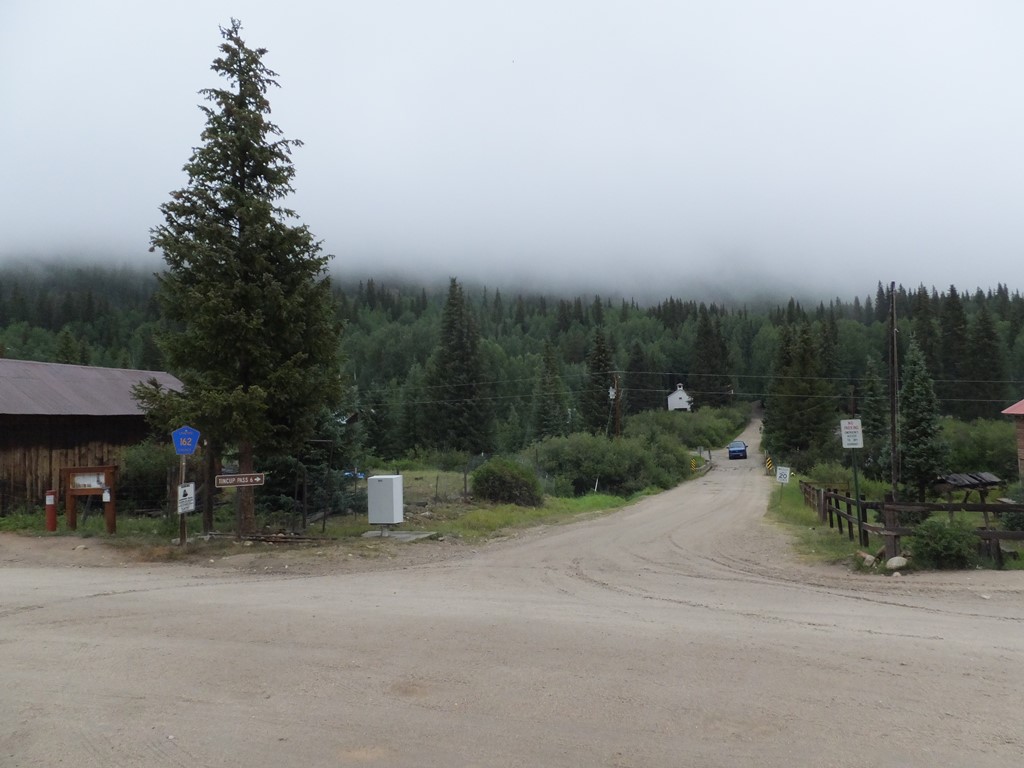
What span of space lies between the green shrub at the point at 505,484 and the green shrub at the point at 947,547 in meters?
18.5

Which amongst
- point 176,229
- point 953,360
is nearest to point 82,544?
point 176,229

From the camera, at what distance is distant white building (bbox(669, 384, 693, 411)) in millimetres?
127938

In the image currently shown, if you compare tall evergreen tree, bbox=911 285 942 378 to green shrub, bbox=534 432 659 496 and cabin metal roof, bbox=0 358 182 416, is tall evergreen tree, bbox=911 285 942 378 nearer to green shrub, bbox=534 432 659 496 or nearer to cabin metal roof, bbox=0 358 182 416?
green shrub, bbox=534 432 659 496

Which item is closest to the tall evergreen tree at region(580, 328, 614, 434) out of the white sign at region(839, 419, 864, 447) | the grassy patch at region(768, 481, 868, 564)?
the grassy patch at region(768, 481, 868, 564)

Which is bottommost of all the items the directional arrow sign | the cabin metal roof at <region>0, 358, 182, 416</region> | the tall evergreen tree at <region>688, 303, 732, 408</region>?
the directional arrow sign

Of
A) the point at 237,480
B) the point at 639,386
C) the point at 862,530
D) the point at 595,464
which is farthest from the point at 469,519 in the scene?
the point at 639,386

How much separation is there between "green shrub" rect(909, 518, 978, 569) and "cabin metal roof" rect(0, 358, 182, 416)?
2203 cm

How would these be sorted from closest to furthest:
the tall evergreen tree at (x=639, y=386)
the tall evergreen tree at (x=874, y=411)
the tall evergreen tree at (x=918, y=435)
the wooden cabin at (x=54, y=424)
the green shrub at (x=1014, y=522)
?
the green shrub at (x=1014, y=522), the wooden cabin at (x=54, y=424), the tall evergreen tree at (x=918, y=435), the tall evergreen tree at (x=874, y=411), the tall evergreen tree at (x=639, y=386)

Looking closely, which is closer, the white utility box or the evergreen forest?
the white utility box

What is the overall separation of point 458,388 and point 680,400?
70465 millimetres

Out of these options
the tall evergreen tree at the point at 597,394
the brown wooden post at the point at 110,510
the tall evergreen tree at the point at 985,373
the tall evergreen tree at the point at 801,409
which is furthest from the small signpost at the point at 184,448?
the tall evergreen tree at the point at 985,373

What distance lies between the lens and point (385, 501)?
65.7ft

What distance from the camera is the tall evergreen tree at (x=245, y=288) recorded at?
17.5 metres

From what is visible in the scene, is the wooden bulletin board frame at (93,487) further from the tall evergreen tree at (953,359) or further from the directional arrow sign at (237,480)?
the tall evergreen tree at (953,359)
